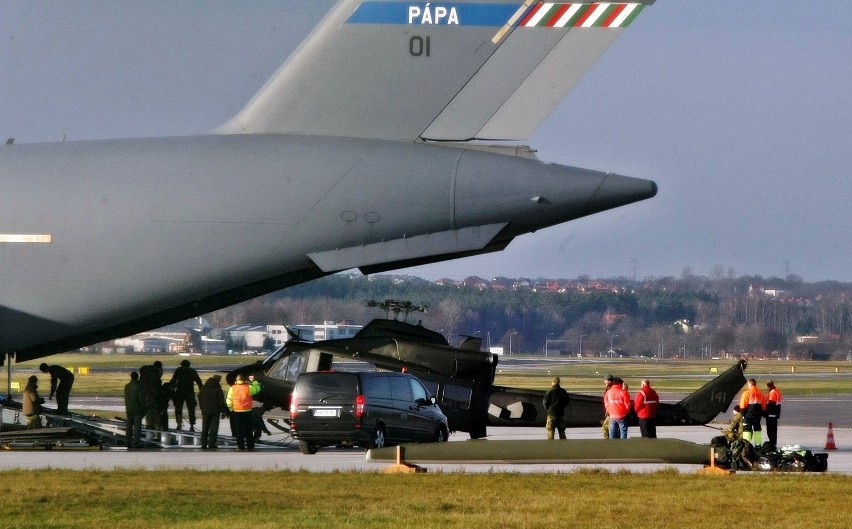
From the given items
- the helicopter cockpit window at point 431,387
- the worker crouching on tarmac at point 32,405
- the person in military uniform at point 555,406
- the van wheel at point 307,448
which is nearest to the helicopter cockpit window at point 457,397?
the helicopter cockpit window at point 431,387

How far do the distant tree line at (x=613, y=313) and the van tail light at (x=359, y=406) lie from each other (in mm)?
5157

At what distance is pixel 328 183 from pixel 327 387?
4.27 metres

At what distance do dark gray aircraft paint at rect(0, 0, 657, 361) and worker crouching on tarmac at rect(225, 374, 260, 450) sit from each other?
337 centimetres

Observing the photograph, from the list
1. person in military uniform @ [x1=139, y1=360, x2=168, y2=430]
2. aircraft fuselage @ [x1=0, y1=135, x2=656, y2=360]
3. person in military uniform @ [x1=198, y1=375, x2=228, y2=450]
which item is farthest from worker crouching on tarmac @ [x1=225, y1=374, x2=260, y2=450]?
aircraft fuselage @ [x1=0, y1=135, x2=656, y2=360]

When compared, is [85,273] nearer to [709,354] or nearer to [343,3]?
[343,3]

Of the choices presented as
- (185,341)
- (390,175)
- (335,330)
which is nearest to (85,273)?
(390,175)

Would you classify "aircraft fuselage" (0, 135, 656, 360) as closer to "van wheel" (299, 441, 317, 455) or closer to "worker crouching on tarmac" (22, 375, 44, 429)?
"van wheel" (299, 441, 317, 455)

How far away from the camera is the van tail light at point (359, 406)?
20844 mm

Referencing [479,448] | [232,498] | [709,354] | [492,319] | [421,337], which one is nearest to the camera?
[232,498]

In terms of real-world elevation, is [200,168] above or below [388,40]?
below

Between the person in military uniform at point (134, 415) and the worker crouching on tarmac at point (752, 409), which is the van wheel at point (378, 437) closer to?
the person in military uniform at point (134, 415)

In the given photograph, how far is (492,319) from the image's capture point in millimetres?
44281

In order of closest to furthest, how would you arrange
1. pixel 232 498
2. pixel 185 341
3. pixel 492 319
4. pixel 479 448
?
pixel 232 498
pixel 479 448
pixel 492 319
pixel 185 341

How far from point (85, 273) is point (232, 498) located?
5.74 metres
